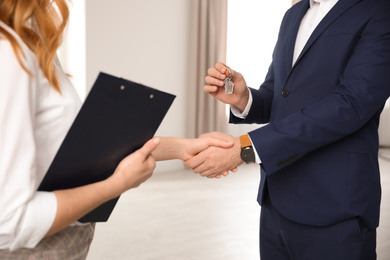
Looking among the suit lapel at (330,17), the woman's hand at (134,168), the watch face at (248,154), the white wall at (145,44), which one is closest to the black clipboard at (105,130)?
the woman's hand at (134,168)

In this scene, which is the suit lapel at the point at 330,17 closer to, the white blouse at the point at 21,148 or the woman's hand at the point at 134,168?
the woman's hand at the point at 134,168

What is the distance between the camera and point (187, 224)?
367cm

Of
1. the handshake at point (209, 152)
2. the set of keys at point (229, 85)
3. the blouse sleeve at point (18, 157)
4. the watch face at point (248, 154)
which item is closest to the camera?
the blouse sleeve at point (18, 157)

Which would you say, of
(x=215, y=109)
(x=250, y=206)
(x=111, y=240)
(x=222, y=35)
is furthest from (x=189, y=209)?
(x=222, y=35)

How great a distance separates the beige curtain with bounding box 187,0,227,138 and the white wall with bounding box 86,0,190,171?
0.11 metres

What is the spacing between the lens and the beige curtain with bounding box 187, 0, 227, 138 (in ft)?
18.0

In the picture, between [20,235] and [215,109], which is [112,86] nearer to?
[20,235]

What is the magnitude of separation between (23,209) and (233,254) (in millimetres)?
2479

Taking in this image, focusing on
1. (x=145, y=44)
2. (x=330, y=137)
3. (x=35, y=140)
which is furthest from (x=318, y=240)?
(x=145, y=44)

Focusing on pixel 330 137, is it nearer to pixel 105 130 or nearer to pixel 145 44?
pixel 105 130

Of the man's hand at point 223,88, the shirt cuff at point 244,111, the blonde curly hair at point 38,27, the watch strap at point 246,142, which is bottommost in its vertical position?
the watch strap at point 246,142

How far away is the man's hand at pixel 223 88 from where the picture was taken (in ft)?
6.11

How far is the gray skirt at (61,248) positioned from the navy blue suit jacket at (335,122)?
68 cm

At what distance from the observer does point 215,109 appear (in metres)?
5.83
